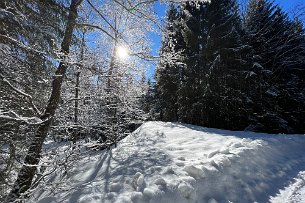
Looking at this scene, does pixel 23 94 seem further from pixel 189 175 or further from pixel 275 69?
pixel 275 69

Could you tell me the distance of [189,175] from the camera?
448 centimetres

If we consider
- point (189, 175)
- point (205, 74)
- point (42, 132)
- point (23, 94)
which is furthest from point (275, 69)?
point (23, 94)

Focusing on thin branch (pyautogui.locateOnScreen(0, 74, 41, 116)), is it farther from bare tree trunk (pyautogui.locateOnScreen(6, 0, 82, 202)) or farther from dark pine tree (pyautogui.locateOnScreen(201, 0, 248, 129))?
dark pine tree (pyautogui.locateOnScreen(201, 0, 248, 129))

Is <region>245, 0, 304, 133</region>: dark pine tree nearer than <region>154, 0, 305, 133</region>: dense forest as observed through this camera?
No

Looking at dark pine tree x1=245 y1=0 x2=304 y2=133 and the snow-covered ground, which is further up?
dark pine tree x1=245 y1=0 x2=304 y2=133

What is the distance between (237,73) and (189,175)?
12.7 metres

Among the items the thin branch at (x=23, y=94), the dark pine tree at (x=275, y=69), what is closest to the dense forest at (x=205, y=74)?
the dark pine tree at (x=275, y=69)

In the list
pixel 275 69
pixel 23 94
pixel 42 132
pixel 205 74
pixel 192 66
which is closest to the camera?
pixel 23 94

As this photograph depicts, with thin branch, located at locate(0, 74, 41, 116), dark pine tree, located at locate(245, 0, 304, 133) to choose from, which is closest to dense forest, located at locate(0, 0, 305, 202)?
dark pine tree, located at locate(245, 0, 304, 133)

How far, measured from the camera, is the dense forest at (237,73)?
1563cm

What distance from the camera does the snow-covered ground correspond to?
4008 mm

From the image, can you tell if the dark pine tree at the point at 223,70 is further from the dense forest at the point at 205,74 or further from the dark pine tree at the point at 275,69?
the dark pine tree at the point at 275,69

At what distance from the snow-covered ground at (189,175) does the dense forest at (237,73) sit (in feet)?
27.7

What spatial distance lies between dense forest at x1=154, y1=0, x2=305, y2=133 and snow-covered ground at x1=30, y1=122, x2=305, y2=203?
8451mm
